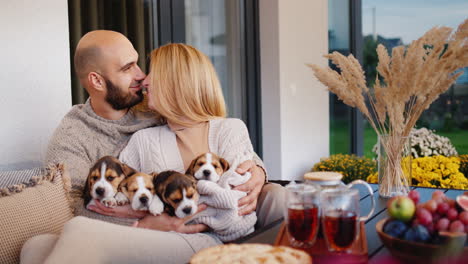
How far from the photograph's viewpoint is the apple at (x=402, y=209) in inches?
50.4

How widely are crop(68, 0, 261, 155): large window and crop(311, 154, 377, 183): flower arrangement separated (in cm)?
67

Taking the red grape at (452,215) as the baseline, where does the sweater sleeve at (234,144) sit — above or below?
above

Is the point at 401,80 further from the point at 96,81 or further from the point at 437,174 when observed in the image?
the point at 437,174

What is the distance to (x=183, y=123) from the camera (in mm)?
1976

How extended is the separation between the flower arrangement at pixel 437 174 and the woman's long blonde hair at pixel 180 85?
1.78 m

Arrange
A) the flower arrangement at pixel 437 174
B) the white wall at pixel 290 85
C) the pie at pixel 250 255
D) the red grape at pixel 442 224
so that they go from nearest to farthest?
the pie at pixel 250 255 → the red grape at pixel 442 224 → the flower arrangement at pixel 437 174 → the white wall at pixel 290 85

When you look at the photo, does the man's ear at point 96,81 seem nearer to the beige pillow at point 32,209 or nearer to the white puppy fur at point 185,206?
the beige pillow at point 32,209

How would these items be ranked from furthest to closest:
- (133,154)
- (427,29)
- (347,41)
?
(427,29), (347,41), (133,154)

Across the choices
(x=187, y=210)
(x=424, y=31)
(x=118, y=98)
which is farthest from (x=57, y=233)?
(x=424, y=31)

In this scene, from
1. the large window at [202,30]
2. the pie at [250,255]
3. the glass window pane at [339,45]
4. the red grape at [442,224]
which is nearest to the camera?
the pie at [250,255]

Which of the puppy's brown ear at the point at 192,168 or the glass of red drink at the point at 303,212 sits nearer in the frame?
the glass of red drink at the point at 303,212

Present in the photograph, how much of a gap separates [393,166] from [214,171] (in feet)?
2.50

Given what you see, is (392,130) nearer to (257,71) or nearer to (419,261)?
(419,261)

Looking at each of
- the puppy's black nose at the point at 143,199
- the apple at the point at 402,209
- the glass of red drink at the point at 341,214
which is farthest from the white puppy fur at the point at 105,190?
the apple at the point at 402,209
